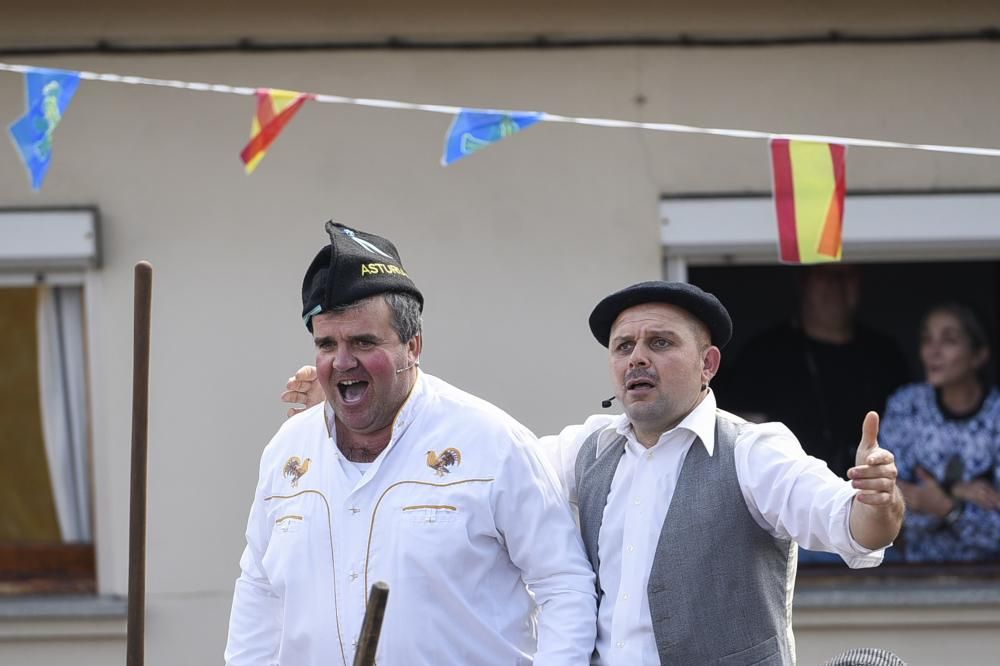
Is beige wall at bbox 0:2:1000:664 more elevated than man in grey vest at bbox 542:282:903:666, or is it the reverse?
beige wall at bbox 0:2:1000:664

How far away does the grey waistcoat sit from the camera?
2934 millimetres

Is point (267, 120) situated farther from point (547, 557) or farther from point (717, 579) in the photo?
point (717, 579)

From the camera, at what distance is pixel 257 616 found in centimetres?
335

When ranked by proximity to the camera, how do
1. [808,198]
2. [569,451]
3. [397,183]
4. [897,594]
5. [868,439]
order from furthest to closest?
1. [397,183]
2. [897,594]
3. [808,198]
4. [569,451]
5. [868,439]

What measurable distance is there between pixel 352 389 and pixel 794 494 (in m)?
1.02

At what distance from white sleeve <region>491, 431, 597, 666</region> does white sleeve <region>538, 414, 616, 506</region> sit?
0.26 m

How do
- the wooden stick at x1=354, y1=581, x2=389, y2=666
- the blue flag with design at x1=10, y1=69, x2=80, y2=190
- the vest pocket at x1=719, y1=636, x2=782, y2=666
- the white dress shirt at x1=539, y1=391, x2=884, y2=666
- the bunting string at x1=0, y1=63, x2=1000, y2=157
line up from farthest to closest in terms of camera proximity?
the blue flag with design at x1=10, y1=69, x2=80, y2=190, the bunting string at x1=0, y1=63, x2=1000, y2=157, the vest pocket at x1=719, y1=636, x2=782, y2=666, the white dress shirt at x1=539, y1=391, x2=884, y2=666, the wooden stick at x1=354, y1=581, x2=389, y2=666

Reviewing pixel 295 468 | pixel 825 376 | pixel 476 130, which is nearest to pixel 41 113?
pixel 476 130

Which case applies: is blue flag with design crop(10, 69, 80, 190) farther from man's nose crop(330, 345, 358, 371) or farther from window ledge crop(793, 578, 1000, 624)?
window ledge crop(793, 578, 1000, 624)

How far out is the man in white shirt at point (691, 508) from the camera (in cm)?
292

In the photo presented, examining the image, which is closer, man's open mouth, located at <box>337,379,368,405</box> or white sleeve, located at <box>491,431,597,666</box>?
white sleeve, located at <box>491,431,597,666</box>

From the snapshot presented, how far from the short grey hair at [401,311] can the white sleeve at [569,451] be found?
45cm

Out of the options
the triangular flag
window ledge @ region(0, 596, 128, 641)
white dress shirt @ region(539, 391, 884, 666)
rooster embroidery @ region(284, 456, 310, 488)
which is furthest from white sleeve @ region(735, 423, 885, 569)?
window ledge @ region(0, 596, 128, 641)

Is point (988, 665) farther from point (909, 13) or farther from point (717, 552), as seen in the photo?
point (717, 552)
